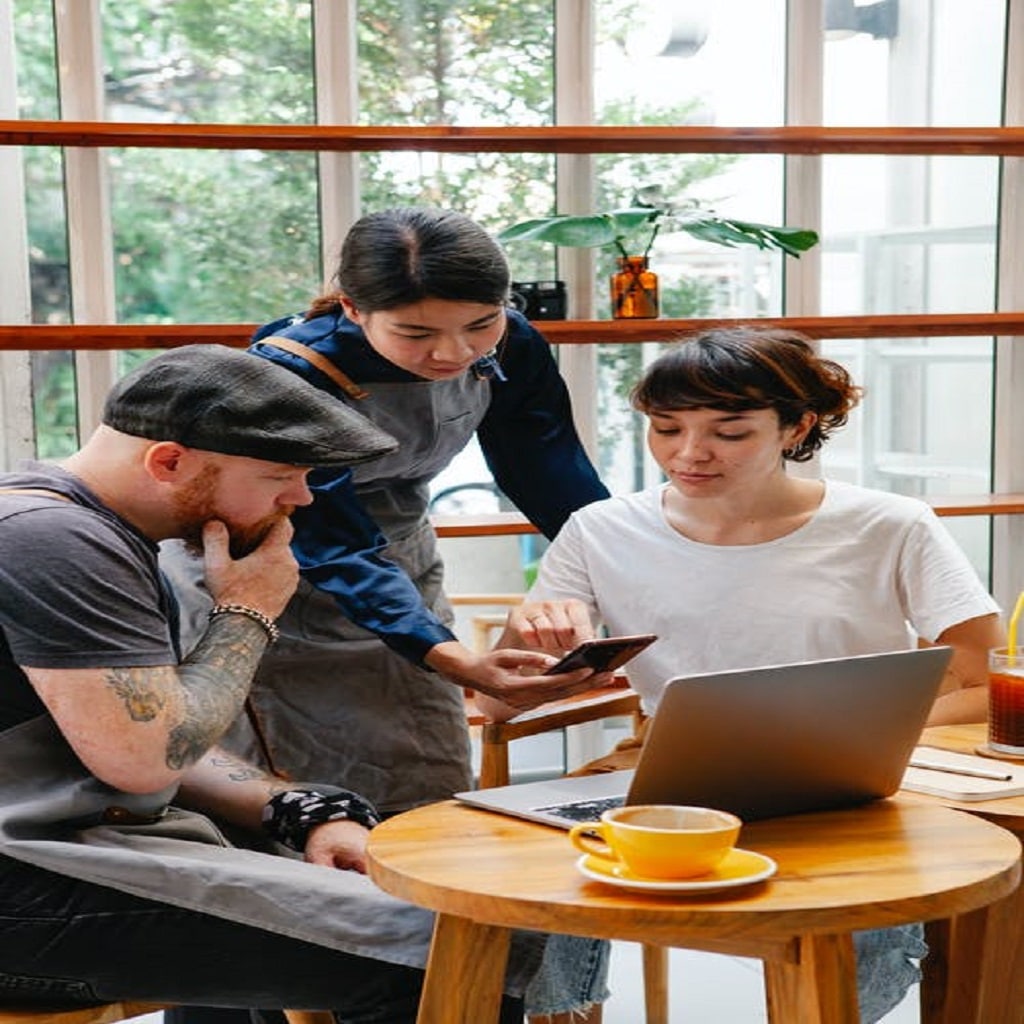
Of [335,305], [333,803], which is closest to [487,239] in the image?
[335,305]

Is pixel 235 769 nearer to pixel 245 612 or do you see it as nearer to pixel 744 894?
pixel 245 612

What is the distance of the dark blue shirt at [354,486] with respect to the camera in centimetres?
228

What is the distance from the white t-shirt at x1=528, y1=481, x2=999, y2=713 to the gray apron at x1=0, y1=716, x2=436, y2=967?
0.78 meters

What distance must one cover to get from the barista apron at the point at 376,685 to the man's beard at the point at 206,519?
0.56 metres

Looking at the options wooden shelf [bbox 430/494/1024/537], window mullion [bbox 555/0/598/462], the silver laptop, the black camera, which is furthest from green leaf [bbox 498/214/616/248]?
the silver laptop

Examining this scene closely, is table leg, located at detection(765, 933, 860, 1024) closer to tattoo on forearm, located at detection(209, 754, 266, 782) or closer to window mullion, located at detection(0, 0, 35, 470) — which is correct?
tattoo on forearm, located at detection(209, 754, 266, 782)

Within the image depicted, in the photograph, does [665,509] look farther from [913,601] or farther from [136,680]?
[136,680]

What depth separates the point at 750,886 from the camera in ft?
4.71

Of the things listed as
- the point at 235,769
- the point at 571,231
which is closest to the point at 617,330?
the point at 571,231

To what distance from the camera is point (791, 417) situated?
237cm

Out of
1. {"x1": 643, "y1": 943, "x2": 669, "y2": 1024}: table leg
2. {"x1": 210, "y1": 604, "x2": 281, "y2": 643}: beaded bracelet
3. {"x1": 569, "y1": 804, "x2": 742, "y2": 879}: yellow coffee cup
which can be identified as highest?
{"x1": 210, "y1": 604, "x2": 281, "y2": 643}: beaded bracelet

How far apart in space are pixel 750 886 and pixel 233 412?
0.72 meters

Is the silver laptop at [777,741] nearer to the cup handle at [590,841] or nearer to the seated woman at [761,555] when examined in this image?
the cup handle at [590,841]

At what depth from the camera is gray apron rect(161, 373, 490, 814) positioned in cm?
242
